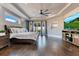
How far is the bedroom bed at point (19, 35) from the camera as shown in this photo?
4.52 meters

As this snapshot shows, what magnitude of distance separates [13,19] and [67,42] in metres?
2.56

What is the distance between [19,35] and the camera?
5.07 m

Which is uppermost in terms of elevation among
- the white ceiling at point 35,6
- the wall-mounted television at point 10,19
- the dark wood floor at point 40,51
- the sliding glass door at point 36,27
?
the white ceiling at point 35,6

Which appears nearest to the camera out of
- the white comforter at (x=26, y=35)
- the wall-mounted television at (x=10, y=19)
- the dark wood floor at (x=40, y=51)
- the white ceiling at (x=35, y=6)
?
the dark wood floor at (x=40, y=51)

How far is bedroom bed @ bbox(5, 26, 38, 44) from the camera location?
4521mm

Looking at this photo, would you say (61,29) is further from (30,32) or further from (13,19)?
(13,19)

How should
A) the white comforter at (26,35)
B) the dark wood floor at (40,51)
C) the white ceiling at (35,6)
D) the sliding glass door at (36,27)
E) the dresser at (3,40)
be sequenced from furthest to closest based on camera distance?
the sliding glass door at (36,27) → the white comforter at (26,35) → the white ceiling at (35,6) → the dresser at (3,40) → the dark wood floor at (40,51)

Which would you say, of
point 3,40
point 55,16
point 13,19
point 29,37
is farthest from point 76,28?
point 3,40

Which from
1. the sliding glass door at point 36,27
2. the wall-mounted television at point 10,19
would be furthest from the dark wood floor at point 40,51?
the sliding glass door at point 36,27

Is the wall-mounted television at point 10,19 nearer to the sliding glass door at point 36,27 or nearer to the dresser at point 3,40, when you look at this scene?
the dresser at point 3,40

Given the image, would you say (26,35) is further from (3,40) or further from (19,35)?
(3,40)

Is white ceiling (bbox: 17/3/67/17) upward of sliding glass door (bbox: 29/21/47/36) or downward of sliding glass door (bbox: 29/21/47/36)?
upward

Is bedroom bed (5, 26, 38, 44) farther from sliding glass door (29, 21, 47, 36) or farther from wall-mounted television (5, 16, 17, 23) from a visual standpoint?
wall-mounted television (5, 16, 17, 23)

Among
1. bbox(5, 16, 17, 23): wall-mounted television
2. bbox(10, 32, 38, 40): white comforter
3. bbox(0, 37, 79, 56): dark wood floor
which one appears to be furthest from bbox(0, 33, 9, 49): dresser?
bbox(10, 32, 38, 40): white comforter
